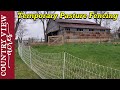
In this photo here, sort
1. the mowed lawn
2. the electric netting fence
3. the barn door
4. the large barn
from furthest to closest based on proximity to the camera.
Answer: the large barn, the barn door, the mowed lawn, the electric netting fence

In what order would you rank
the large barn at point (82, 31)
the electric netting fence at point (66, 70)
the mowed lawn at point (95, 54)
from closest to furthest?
1. the electric netting fence at point (66, 70)
2. the mowed lawn at point (95, 54)
3. the large barn at point (82, 31)

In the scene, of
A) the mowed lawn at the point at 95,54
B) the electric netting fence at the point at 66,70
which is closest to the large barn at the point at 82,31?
the mowed lawn at the point at 95,54

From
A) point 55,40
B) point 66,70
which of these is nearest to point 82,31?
point 55,40

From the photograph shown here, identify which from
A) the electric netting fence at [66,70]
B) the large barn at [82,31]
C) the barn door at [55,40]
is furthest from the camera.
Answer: the large barn at [82,31]

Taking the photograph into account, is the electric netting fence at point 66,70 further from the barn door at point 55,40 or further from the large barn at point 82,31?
the large barn at point 82,31

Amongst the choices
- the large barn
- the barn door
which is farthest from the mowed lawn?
the barn door

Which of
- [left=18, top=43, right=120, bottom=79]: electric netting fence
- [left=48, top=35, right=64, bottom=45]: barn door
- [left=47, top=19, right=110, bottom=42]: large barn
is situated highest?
[left=47, top=19, right=110, bottom=42]: large barn

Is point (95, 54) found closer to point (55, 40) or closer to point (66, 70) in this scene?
point (55, 40)

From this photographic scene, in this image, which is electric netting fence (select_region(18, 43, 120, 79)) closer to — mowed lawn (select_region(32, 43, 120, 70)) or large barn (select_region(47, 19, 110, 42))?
mowed lawn (select_region(32, 43, 120, 70))

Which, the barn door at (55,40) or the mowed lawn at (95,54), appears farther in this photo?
the barn door at (55,40)

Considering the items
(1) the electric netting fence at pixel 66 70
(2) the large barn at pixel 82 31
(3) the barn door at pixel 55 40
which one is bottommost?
(1) the electric netting fence at pixel 66 70

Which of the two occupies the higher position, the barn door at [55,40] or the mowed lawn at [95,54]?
the barn door at [55,40]
